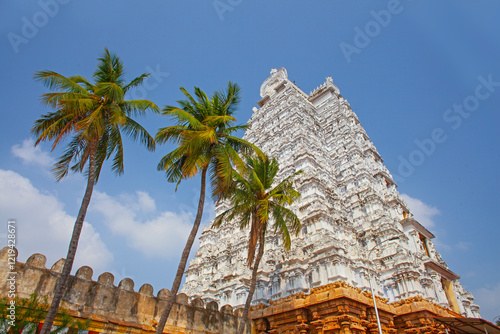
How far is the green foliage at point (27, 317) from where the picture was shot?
9.02 m

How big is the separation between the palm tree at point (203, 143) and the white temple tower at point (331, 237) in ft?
35.7

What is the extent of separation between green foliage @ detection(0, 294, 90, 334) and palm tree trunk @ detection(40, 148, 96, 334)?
0.60 m

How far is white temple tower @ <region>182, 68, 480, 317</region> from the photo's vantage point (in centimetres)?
2394

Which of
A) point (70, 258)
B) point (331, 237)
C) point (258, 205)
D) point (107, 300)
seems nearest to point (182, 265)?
point (107, 300)

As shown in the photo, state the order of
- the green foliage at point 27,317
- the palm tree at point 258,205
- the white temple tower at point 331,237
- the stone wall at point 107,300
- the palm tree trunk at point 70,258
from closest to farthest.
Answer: the green foliage at point 27,317 < the palm tree trunk at point 70,258 < the stone wall at point 107,300 < the palm tree at point 258,205 < the white temple tower at point 331,237

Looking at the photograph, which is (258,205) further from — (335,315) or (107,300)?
(107,300)

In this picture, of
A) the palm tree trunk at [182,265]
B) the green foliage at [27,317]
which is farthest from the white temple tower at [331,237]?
the green foliage at [27,317]

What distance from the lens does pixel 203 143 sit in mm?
15305

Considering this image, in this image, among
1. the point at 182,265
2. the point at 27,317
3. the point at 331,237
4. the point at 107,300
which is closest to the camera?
the point at 27,317

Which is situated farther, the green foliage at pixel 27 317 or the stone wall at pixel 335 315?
the stone wall at pixel 335 315

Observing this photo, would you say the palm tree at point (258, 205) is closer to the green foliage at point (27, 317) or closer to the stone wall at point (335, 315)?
the stone wall at point (335, 315)

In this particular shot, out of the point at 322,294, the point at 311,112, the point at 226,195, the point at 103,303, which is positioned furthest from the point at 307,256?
the point at 311,112

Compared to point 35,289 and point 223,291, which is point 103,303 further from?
point 223,291

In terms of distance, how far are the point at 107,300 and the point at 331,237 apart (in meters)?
15.9
